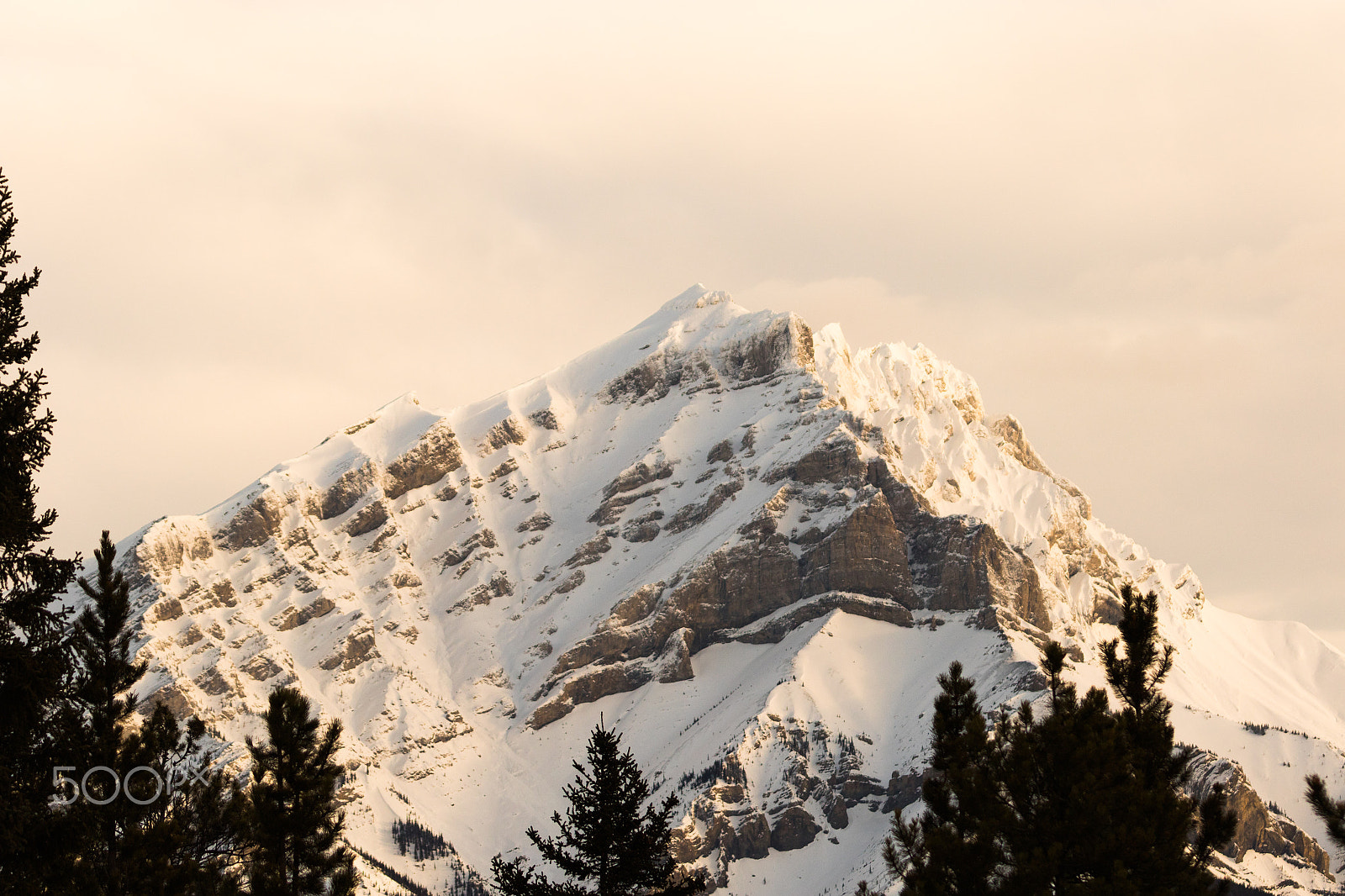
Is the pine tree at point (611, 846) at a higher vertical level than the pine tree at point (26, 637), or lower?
lower

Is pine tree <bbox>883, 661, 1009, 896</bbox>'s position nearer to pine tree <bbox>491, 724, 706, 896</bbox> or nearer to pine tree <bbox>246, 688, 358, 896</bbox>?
pine tree <bbox>491, 724, 706, 896</bbox>

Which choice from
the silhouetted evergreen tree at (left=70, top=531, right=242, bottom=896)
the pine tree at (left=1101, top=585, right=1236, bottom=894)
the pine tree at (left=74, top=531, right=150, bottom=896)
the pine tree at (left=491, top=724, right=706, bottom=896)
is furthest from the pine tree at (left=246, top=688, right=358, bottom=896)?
the pine tree at (left=1101, top=585, right=1236, bottom=894)

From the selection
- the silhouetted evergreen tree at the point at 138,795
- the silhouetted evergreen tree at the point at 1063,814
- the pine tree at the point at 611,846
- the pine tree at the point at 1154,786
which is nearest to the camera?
the pine tree at the point at 611,846

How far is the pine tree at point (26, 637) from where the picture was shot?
30.3 m

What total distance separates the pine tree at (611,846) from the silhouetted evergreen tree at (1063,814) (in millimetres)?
8368

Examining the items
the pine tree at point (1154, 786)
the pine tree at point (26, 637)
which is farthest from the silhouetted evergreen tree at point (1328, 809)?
the pine tree at point (26, 637)

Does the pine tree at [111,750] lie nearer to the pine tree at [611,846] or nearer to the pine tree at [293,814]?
the pine tree at [293,814]

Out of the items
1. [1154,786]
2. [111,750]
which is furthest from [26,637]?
[1154,786]

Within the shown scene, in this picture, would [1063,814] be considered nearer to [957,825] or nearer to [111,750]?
[957,825]

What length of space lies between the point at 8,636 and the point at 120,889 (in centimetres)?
1892

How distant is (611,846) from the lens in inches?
1743

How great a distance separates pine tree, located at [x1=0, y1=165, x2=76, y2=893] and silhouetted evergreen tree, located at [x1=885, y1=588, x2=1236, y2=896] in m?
26.4

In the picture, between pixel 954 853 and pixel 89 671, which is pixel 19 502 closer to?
pixel 89 671

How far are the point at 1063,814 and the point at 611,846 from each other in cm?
1382
